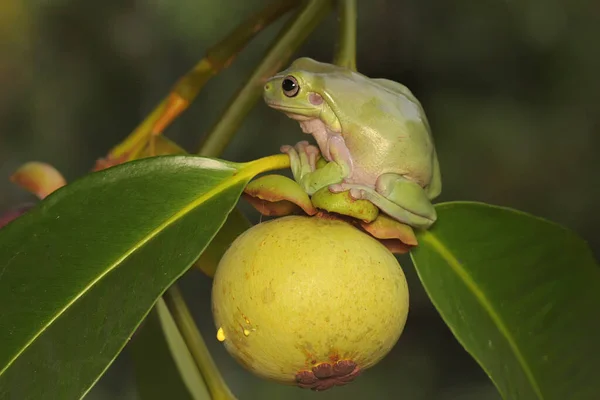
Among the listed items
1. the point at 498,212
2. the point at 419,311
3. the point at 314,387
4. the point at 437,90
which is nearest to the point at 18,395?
the point at 314,387

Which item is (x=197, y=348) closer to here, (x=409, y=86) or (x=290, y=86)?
(x=290, y=86)

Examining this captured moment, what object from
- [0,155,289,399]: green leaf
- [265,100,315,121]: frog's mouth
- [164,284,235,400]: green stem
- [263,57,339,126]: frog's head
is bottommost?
[164,284,235,400]: green stem

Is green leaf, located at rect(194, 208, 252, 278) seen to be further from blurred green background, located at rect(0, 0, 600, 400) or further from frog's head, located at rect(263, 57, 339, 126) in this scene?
blurred green background, located at rect(0, 0, 600, 400)

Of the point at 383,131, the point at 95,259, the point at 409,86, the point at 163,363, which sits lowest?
the point at 409,86

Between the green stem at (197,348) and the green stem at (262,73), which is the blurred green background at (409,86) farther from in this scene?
the green stem at (197,348)

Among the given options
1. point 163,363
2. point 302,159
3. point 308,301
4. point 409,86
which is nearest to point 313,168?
point 302,159

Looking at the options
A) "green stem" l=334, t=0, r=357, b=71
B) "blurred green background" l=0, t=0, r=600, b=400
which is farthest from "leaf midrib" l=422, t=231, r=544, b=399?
"blurred green background" l=0, t=0, r=600, b=400
